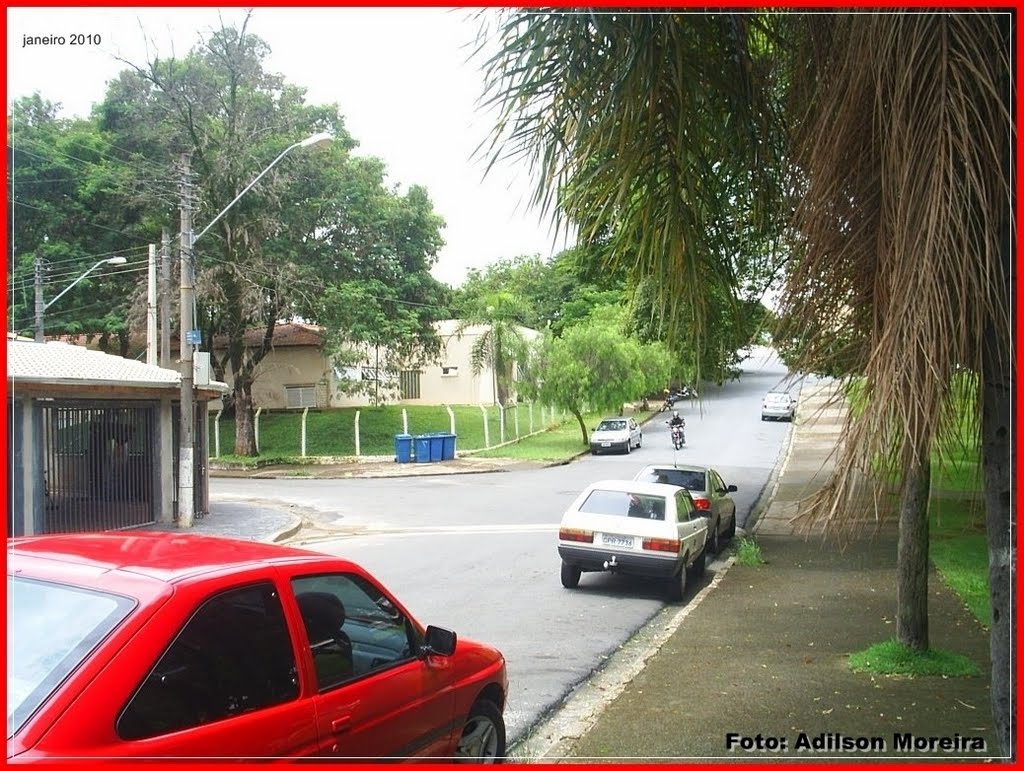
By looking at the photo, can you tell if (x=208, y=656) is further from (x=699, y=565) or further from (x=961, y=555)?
(x=961, y=555)

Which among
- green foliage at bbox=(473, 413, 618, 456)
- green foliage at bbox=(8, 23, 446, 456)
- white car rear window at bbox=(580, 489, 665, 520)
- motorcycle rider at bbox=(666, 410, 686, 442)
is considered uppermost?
green foliage at bbox=(8, 23, 446, 456)

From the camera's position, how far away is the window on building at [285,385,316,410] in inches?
262

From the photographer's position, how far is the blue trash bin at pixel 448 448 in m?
8.49

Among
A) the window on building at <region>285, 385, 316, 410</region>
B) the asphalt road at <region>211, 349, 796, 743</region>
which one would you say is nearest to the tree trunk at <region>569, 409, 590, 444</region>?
the asphalt road at <region>211, 349, 796, 743</region>

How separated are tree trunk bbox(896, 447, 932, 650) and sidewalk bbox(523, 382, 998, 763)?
1.47 ft

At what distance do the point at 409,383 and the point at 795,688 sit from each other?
3.59m

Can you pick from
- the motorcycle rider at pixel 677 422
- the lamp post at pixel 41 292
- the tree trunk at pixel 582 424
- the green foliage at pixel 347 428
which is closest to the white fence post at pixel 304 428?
the green foliage at pixel 347 428

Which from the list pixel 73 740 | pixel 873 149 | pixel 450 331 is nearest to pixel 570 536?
pixel 450 331

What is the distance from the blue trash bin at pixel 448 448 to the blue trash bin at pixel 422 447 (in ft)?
0.54

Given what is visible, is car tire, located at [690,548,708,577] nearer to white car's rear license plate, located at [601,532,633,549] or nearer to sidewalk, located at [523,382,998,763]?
sidewalk, located at [523,382,998,763]

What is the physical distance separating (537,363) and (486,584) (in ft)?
7.37

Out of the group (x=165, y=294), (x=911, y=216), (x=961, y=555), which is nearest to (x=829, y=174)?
(x=911, y=216)

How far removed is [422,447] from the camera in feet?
27.6

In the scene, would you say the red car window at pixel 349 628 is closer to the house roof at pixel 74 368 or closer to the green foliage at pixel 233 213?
the house roof at pixel 74 368
